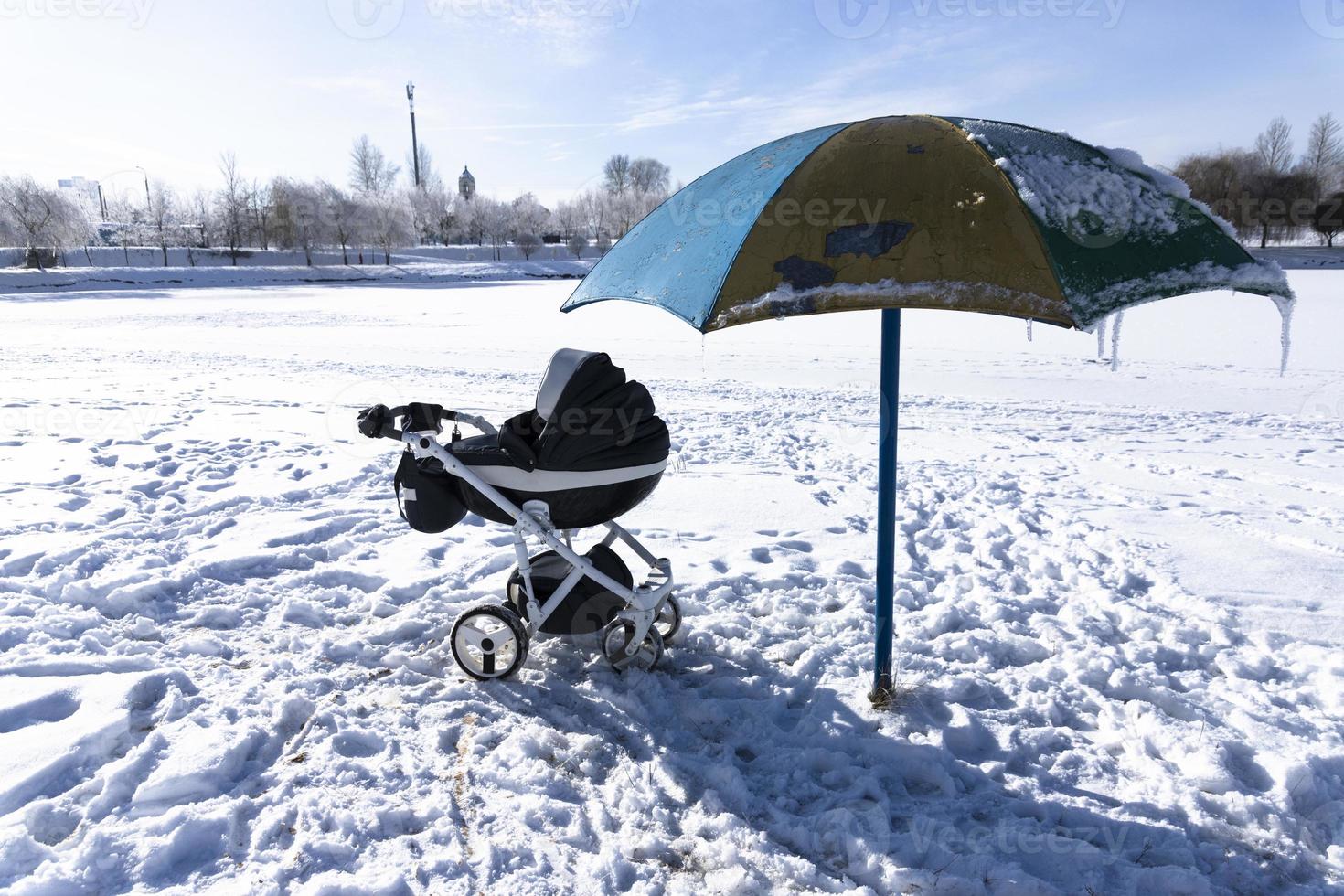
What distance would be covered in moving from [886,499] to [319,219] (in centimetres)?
7121

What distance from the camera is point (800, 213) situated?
2.42 meters

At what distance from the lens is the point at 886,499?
3264 millimetres

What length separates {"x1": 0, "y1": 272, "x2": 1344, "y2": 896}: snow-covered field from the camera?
8.71ft

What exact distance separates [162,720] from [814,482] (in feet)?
15.9

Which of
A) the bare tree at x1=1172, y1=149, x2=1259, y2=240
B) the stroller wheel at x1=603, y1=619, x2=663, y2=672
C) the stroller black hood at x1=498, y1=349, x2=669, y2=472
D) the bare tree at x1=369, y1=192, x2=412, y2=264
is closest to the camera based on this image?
the stroller black hood at x1=498, y1=349, x2=669, y2=472

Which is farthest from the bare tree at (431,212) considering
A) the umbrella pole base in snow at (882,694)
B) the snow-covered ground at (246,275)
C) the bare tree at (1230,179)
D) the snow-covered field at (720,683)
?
the umbrella pole base in snow at (882,694)

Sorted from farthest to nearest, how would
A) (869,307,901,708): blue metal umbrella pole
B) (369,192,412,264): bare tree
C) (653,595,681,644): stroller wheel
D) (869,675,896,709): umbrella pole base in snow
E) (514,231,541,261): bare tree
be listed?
(514,231,541,261): bare tree
(369,192,412,264): bare tree
(653,595,681,644): stroller wheel
(869,675,896,709): umbrella pole base in snow
(869,307,901,708): blue metal umbrella pole

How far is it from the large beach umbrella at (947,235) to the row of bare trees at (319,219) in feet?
165

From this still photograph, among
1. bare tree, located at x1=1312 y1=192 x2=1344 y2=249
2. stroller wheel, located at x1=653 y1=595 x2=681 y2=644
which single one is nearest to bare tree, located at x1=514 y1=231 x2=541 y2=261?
bare tree, located at x1=1312 y1=192 x2=1344 y2=249

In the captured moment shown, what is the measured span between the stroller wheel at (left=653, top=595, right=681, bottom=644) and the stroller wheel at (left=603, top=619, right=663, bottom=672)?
0.75 feet

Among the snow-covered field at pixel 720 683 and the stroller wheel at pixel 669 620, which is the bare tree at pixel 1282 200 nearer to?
the snow-covered field at pixel 720 683

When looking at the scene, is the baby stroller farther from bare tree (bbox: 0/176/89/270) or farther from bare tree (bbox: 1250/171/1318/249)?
bare tree (bbox: 0/176/89/270)

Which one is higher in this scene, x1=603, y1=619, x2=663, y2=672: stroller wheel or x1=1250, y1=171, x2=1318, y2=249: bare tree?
x1=1250, y1=171, x2=1318, y2=249: bare tree

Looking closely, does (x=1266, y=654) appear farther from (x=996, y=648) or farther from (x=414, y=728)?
(x=414, y=728)
